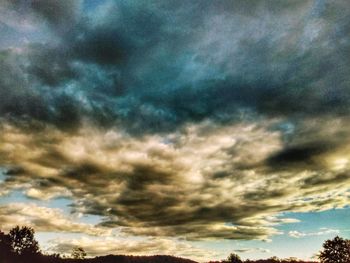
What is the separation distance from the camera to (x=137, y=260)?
5079 inches

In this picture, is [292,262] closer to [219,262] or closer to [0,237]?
[219,262]

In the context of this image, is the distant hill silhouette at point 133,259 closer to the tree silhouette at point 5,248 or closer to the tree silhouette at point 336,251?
the tree silhouette at point 5,248

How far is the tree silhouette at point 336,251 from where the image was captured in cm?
8938

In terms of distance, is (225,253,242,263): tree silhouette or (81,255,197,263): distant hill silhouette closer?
(225,253,242,263): tree silhouette

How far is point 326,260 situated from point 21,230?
90.2 metres

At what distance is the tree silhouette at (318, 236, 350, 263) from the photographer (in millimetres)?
89375

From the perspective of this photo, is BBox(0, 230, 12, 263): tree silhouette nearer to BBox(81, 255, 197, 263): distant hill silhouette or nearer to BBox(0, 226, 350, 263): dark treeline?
BBox(0, 226, 350, 263): dark treeline

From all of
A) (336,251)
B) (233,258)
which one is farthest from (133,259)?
(336,251)

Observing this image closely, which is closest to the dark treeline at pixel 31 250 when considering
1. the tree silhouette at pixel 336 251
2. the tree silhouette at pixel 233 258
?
the tree silhouette at pixel 336 251

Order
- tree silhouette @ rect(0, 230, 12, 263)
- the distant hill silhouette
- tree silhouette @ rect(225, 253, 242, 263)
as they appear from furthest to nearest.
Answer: the distant hill silhouette, tree silhouette @ rect(225, 253, 242, 263), tree silhouette @ rect(0, 230, 12, 263)

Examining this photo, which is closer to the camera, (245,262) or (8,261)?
(8,261)

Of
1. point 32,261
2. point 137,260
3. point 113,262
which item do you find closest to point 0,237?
point 32,261

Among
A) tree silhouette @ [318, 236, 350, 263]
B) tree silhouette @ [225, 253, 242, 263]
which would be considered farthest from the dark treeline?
tree silhouette @ [225, 253, 242, 263]

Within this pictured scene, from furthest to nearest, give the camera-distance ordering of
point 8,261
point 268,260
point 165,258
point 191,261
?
point 191,261
point 165,258
point 268,260
point 8,261
